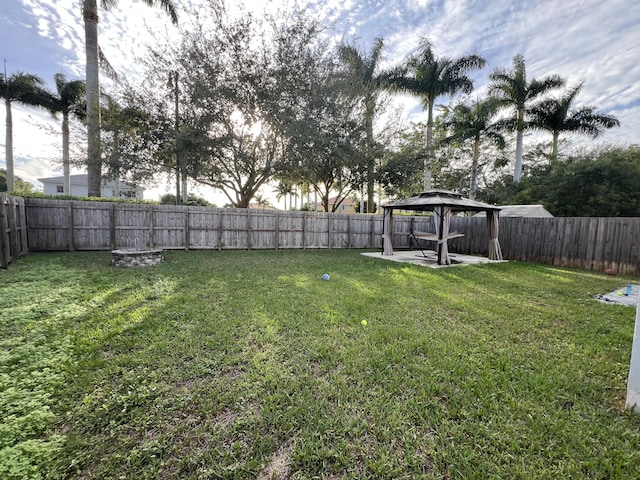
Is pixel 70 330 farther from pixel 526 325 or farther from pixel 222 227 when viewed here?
pixel 222 227

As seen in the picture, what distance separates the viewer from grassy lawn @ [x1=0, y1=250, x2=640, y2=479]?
4.71ft

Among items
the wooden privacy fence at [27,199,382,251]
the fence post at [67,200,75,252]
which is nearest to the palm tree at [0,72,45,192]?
the wooden privacy fence at [27,199,382,251]

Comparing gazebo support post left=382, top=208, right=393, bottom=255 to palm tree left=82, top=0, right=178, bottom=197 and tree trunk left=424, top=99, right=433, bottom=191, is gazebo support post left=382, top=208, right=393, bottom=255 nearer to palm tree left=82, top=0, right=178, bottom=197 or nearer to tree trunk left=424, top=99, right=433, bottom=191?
tree trunk left=424, top=99, right=433, bottom=191

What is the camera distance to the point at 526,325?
11.1 feet

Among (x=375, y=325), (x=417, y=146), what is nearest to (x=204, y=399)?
(x=375, y=325)

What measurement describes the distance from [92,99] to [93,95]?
160mm

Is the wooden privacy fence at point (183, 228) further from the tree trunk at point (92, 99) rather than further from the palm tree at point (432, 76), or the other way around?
the palm tree at point (432, 76)

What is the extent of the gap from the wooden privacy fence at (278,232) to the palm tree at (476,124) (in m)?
9.45

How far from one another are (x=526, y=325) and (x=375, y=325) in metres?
1.96

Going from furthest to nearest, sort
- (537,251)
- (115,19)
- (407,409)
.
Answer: (115,19) → (537,251) → (407,409)

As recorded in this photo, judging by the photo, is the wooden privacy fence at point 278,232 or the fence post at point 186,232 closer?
the wooden privacy fence at point 278,232

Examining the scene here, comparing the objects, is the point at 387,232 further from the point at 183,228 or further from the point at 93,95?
the point at 93,95

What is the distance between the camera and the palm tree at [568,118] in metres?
16.4

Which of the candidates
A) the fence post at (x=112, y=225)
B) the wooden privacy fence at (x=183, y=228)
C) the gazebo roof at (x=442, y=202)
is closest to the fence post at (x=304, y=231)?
the wooden privacy fence at (x=183, y=228)
